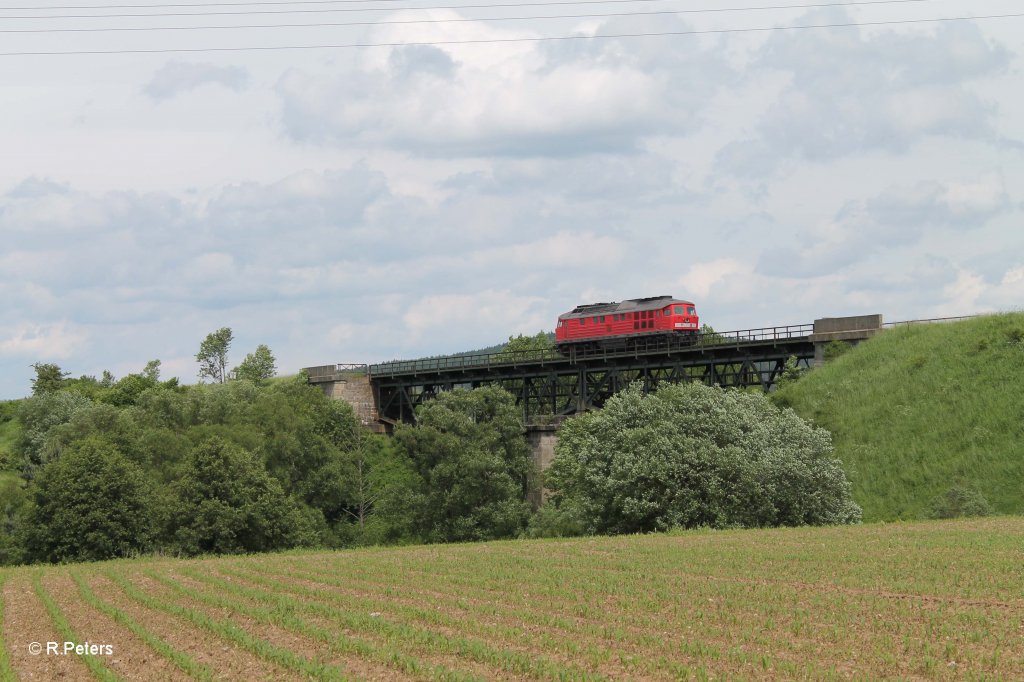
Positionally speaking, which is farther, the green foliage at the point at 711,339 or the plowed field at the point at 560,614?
the green foliage at the point at 711,339

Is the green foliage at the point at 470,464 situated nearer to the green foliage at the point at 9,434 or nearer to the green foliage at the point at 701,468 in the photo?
the green foliage at the point at 701,468

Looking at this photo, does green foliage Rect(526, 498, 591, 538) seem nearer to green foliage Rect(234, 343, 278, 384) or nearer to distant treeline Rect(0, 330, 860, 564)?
distant treeline Rect(0, 330, 860, 564)

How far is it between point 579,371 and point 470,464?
12.3 meters

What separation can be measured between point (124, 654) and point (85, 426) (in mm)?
65661

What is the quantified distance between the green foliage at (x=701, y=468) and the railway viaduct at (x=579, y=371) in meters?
12.1

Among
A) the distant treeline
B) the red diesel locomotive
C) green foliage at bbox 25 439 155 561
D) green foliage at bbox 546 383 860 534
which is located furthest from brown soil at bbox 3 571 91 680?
the red diesel locomotive

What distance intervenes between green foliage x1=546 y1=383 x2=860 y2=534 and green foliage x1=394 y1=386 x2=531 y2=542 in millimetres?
15895

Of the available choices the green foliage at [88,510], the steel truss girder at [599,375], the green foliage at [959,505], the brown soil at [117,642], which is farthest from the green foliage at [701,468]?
the brown soil at [117,642]

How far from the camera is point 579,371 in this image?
81750mm

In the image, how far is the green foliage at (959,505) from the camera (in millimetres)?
52375

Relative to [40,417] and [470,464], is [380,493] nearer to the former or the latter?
[470,464]

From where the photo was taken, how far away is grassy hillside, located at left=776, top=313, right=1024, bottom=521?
58.3 m

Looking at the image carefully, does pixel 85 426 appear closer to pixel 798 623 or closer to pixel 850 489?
pixel 850 489

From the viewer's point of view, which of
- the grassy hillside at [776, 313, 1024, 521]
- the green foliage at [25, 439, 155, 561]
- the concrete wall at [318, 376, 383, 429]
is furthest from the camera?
the concrete wall at [318, 376, 383, 429]
